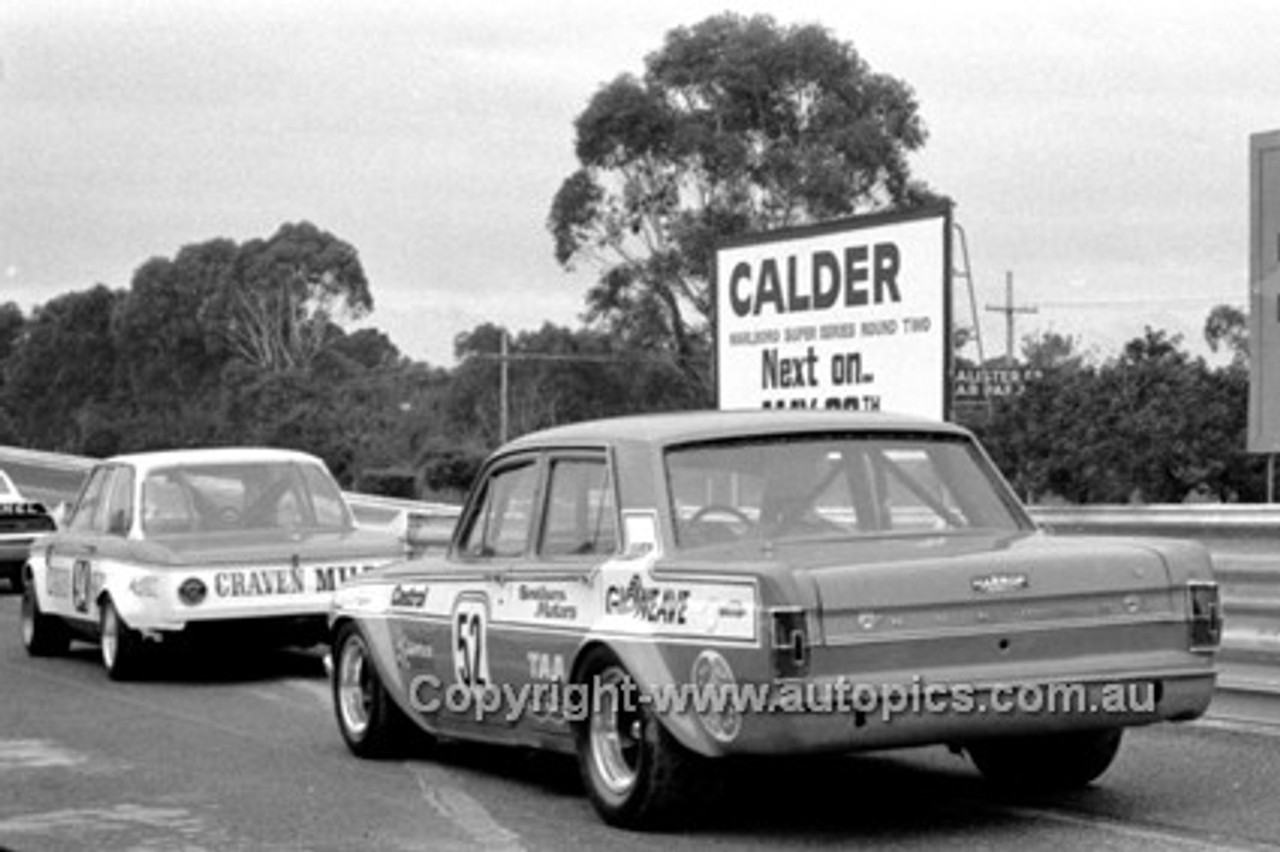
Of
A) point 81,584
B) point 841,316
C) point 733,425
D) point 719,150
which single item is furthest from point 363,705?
point 719,150

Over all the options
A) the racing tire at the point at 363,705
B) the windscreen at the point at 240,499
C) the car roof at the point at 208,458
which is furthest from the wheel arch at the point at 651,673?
the car roof at the point at 208,458

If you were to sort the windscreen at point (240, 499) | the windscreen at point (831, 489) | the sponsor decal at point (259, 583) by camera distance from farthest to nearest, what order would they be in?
the windscreen at point (240, 499)
the sponsor decal at point (259, 583)
the windscreen at point (831, 489)

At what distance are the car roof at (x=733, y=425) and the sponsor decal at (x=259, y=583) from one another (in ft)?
17.1

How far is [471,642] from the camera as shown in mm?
9422

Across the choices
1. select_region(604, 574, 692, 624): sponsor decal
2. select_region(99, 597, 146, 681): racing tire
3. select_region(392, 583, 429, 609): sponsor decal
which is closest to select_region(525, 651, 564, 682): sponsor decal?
select_region(604, 574, 692, 624): sponsor decal

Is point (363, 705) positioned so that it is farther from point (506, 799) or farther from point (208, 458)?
point (208, 458)

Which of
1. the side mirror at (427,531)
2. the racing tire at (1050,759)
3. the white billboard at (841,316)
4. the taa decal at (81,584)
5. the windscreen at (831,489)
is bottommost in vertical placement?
the racing tire at (1050,759)

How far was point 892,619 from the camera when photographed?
749 cm

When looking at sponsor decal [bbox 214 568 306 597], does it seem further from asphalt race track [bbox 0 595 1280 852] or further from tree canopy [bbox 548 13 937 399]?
tree canopy [bbox 548 13 937 399]

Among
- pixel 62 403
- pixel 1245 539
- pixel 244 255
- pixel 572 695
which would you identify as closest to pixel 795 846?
pixel 572 695

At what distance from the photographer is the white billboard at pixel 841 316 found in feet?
48.5

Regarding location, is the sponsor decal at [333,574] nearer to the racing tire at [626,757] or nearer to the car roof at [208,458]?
the car roof at [208,458]

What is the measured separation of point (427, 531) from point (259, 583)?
163 centimetres

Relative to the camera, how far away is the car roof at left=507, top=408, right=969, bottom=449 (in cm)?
868
